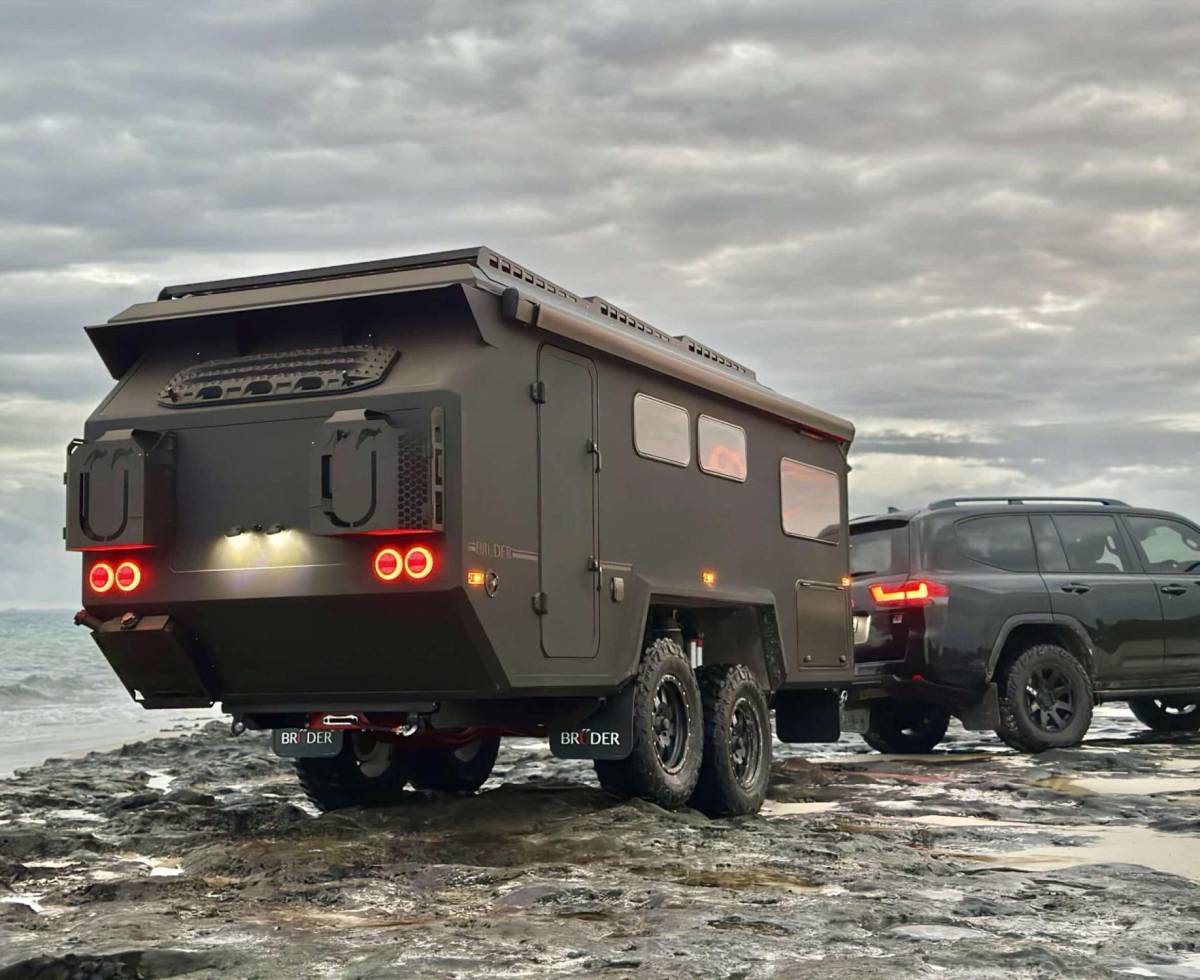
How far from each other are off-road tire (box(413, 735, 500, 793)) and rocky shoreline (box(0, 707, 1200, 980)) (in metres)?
0.26

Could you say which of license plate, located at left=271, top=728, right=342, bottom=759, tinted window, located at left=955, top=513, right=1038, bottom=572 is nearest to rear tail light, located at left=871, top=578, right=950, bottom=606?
tinted window, located at left=955, top=513, right=1038, bottom=572

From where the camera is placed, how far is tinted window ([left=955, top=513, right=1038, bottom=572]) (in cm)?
1362

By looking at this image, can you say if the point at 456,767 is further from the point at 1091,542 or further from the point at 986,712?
the point at 1091,542

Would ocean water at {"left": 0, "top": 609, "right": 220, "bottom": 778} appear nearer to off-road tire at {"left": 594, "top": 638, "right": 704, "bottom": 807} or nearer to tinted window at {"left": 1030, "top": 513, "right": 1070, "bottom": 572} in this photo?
off-road tire at {"left": 594, "top": 638, "right": 704, "bottom": 807}

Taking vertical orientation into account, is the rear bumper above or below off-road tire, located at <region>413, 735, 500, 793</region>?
above

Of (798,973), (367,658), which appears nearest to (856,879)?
(798,973)

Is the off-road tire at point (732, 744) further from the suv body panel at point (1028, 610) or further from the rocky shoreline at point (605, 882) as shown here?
the suv body panel at point (1028, 610)

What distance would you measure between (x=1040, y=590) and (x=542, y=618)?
6.57 m

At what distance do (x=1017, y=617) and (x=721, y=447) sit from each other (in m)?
4.10

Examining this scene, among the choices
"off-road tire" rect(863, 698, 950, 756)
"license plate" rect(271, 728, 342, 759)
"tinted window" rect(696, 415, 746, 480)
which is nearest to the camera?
"license plate" rect(271, 728, 342, 759)

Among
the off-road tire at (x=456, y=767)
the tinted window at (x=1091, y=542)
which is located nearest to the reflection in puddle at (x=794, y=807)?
the off-road tire at (x=456, y=767)

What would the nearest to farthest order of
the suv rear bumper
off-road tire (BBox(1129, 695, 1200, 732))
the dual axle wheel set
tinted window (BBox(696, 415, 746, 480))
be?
the dual axle wheel set
tinted window (BBox(696, 415, 746, 480))
the suv rear bumper
off-road tire (BBox(1129, 695, 1200, 732))

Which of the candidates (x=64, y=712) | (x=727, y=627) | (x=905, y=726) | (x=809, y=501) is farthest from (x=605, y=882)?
(x=64, y=712)

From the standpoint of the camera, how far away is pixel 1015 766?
12602 mm
